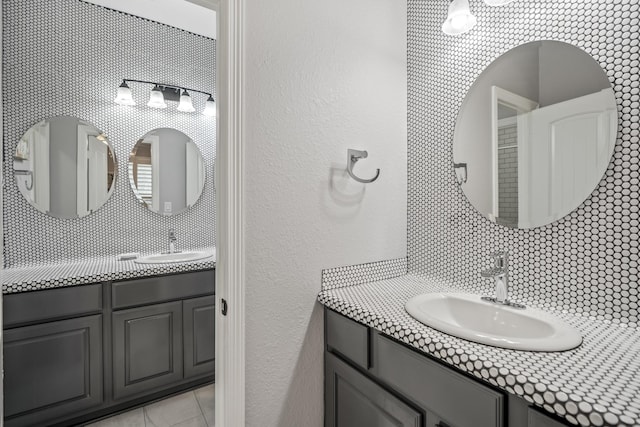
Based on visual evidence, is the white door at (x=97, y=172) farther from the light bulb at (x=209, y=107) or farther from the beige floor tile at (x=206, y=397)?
the beige floor tile at (x=206, y=397)

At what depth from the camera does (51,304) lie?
5.74 feet

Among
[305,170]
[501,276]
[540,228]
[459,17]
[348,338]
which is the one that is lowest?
[348,338]

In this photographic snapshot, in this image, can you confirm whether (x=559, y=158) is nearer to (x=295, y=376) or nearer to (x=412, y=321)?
(x=412, y=321)

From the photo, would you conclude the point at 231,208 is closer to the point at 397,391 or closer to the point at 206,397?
the point at 397,391

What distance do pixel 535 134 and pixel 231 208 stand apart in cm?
120

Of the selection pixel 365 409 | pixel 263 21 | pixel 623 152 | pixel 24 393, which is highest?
pixel 263 21

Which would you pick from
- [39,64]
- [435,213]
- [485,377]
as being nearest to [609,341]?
[485,377]

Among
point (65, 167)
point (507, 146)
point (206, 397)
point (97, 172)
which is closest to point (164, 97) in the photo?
point (97, 172)

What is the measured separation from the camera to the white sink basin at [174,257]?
225cm

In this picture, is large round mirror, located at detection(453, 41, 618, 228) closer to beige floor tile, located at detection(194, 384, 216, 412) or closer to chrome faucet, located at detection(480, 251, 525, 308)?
chrome faucet, located at detection(480, 251, 525, 308)

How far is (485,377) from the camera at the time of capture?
0.78 meters

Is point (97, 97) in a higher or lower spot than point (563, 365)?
higher

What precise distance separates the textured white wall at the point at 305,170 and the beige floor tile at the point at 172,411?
1.02m

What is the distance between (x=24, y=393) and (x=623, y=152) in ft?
9.55
